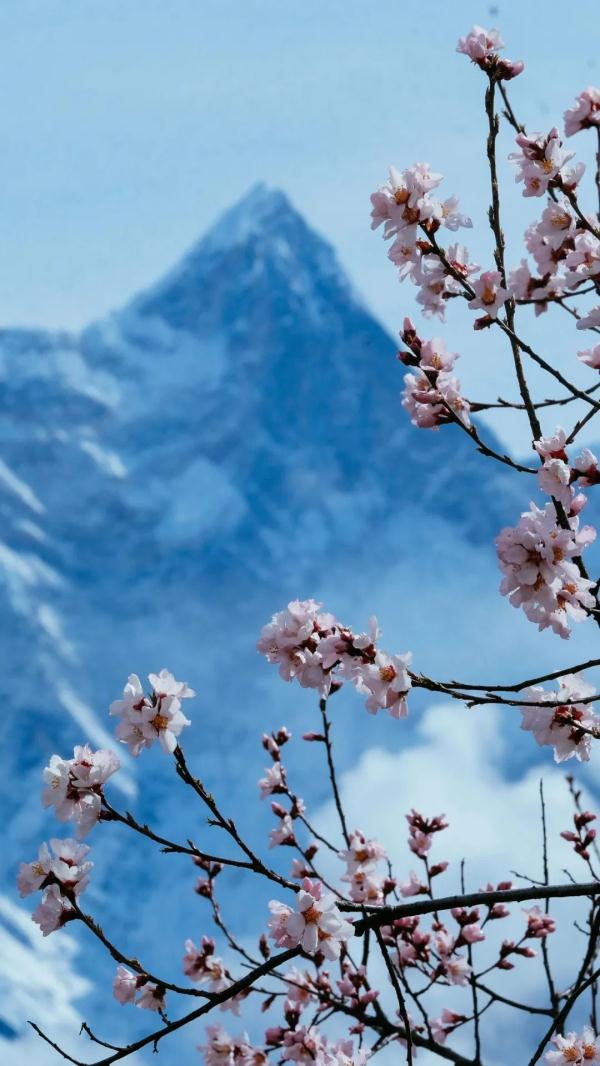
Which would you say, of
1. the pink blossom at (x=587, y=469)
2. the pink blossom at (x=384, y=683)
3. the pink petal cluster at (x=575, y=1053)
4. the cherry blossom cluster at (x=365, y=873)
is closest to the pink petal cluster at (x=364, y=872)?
the cherry blossom cluster at (x=365, y=873)

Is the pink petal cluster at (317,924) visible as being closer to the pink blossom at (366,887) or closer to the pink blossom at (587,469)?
the pink blossom at (587,469)

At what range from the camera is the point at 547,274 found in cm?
348

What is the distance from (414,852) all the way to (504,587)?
2.16 meters

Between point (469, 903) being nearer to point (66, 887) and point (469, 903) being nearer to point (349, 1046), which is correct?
point (66, 887)

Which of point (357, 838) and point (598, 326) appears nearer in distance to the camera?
point (598, 326)

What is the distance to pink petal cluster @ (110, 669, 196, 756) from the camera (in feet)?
8.05

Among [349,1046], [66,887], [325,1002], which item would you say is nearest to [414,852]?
[325,1002]

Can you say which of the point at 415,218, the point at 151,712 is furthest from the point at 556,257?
the point at 151,712

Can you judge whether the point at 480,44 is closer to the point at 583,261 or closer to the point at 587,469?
the point at 583,261

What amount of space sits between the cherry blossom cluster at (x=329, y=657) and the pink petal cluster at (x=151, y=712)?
31 cm

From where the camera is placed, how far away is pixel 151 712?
96.7 inches

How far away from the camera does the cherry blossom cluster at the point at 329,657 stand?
2.52m

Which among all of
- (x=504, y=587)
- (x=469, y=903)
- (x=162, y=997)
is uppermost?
(x=504, y=587)

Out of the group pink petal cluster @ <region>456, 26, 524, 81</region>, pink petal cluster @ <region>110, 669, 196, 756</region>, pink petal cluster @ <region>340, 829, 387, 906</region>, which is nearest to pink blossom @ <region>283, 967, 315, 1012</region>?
pink petal cluster @ <region>340, 829, 387, 906</region>
